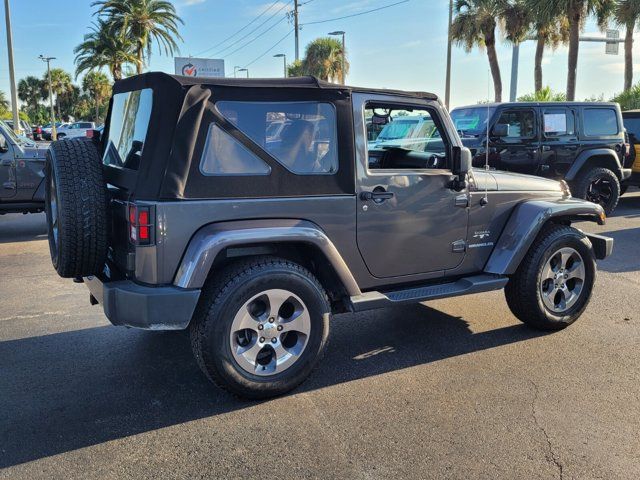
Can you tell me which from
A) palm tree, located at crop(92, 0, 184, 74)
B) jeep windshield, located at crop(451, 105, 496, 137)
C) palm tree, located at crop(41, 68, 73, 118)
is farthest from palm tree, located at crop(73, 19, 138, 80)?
palm tree, located at crop(41, 68, 73, 118)

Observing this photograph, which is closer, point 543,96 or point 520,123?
point 520,123

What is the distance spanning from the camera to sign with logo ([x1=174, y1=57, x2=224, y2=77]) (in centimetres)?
2660

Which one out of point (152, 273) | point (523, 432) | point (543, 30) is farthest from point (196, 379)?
point (543, 30)

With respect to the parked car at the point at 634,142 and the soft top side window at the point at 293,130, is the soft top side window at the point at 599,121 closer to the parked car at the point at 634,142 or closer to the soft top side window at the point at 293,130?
the parked car at the point at 634,142

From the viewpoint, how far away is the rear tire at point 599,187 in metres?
10.1

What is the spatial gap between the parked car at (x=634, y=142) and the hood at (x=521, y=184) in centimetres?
778

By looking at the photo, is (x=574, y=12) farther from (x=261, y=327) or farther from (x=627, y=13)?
(x=261, y=327)

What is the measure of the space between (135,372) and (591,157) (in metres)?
8.94

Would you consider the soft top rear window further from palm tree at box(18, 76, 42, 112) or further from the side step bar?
palm tree at box(18, 76, 42, 112)

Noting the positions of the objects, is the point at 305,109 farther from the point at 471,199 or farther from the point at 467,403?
the point at 467,403

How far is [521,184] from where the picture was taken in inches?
183

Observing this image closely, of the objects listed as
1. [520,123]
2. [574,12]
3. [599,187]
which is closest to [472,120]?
[520,123]

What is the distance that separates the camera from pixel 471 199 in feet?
14.1

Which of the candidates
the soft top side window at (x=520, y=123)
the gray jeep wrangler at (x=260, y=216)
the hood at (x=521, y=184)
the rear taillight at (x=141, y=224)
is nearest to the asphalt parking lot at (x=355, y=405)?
the gray jeep wrangler at (x=260, y=216)
